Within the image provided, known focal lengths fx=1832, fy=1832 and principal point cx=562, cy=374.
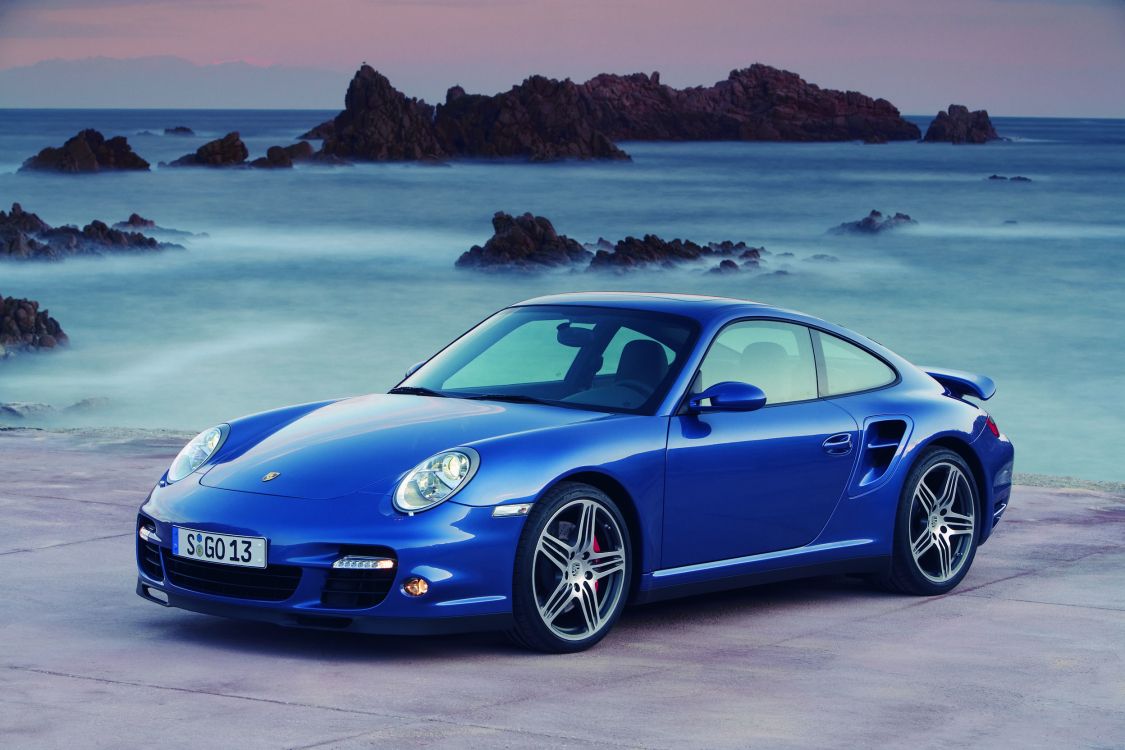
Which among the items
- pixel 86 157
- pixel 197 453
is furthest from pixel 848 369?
pixel 86 157

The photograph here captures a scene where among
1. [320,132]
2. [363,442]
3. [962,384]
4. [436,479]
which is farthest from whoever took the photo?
[320,132]

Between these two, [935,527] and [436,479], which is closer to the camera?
[436,479]

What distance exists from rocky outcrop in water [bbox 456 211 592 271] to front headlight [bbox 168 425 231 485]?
1423 inches

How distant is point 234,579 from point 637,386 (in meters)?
1.85

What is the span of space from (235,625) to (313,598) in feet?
2.81

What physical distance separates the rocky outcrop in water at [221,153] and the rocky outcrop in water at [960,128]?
2954 centimetres

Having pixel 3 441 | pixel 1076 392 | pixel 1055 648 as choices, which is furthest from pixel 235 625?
pixel 1076 392

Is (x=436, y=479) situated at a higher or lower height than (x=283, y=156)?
higher

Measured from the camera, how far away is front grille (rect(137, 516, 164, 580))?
7.12m

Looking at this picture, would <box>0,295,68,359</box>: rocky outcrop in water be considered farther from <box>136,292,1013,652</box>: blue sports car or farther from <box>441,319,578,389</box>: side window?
A: <box>136,292,1013,652</box>: blue sports car

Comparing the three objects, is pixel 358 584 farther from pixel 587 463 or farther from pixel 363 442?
pixel 587 463

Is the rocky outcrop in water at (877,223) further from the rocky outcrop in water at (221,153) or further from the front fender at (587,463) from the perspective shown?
the front fender at (587,463)

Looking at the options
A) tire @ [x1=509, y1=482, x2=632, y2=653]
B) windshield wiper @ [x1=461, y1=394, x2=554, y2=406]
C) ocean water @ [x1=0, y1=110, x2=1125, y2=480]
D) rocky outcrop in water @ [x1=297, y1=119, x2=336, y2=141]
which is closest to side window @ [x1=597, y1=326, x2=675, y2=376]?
windshield wiper @ [x1=461, y1=394, x2=554, y2=406]

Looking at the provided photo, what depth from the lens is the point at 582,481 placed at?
6977mm
